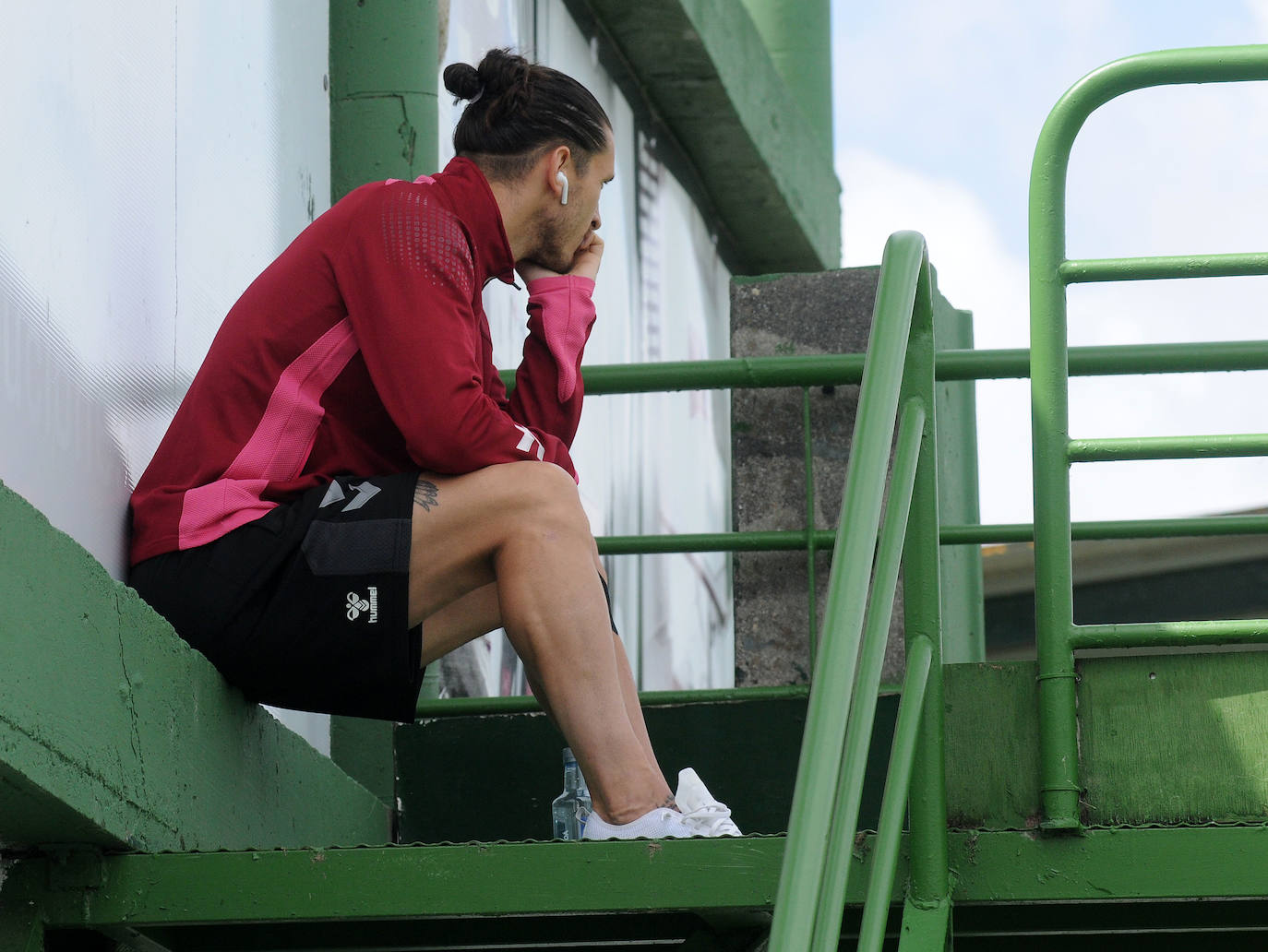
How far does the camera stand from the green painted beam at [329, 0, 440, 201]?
4.66 m

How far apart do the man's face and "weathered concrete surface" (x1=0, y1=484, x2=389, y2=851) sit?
0.97 meters

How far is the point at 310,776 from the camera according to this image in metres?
3.55

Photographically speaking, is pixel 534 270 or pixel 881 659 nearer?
pixel 881 659

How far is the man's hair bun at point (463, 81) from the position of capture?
10.9 feet

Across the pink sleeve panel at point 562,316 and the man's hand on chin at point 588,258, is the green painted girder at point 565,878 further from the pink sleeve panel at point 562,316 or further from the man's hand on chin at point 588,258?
the man's hand on chin at point 588,258

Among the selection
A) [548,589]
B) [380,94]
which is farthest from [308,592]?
[380,94]

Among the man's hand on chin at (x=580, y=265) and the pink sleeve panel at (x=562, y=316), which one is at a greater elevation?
the man's hand on chin at (x=580, y=265)

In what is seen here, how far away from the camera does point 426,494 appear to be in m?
2.83

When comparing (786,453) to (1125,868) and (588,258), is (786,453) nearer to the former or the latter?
(588,258)

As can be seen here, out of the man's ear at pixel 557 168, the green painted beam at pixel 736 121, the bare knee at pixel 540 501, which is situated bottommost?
the bare knee at pixel 540 501

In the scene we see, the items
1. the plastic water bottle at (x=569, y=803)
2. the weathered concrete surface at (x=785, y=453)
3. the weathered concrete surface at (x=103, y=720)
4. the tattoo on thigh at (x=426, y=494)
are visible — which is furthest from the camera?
the weathered concrete surface at (x=785, y=453)

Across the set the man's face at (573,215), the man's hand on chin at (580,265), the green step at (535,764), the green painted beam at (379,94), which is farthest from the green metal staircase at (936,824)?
the green painted beam at (379,94)

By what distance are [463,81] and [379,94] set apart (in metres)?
1.44

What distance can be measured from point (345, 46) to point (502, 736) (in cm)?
179
